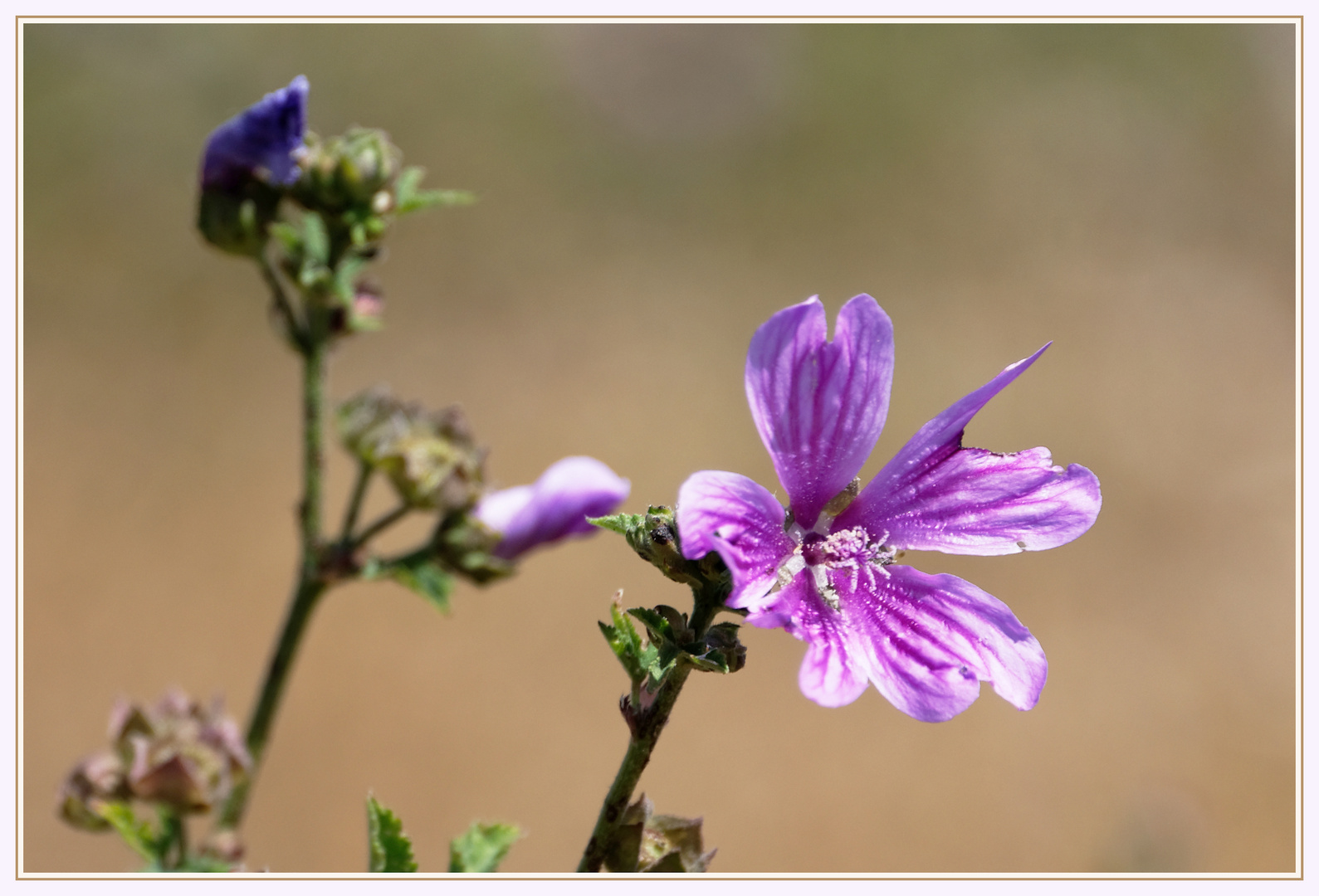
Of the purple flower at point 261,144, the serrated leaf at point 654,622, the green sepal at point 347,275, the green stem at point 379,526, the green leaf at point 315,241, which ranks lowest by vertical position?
the serrated leaf at point 654,622

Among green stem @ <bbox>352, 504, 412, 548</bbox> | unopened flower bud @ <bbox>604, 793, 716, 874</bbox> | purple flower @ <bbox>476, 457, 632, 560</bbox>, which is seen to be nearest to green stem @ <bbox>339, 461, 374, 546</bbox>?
green stem @ <bbox>352, 504, 412, 548</bbox>

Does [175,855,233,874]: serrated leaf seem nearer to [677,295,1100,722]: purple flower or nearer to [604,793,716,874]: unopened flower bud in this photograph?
[604,793,716,874]: unopened flower bud

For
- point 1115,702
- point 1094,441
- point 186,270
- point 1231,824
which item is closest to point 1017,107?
point 1094,441

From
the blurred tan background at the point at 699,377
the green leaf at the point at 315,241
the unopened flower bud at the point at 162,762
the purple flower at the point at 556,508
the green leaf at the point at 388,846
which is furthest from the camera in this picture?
the blurred tan background at the point at 699,377

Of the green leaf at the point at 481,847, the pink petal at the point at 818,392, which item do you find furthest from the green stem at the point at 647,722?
the green leaf at the point at 481,847

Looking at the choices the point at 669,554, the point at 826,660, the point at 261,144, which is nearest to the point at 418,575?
the point at 261,144

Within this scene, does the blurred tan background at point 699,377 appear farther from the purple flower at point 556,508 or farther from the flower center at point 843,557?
the flower center at point 843,557

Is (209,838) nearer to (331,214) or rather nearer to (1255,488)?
(331,214)

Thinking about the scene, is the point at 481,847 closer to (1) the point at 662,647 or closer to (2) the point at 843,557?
(1) the point at 662,647

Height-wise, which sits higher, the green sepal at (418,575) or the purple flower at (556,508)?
the purple flower at (556,508)
